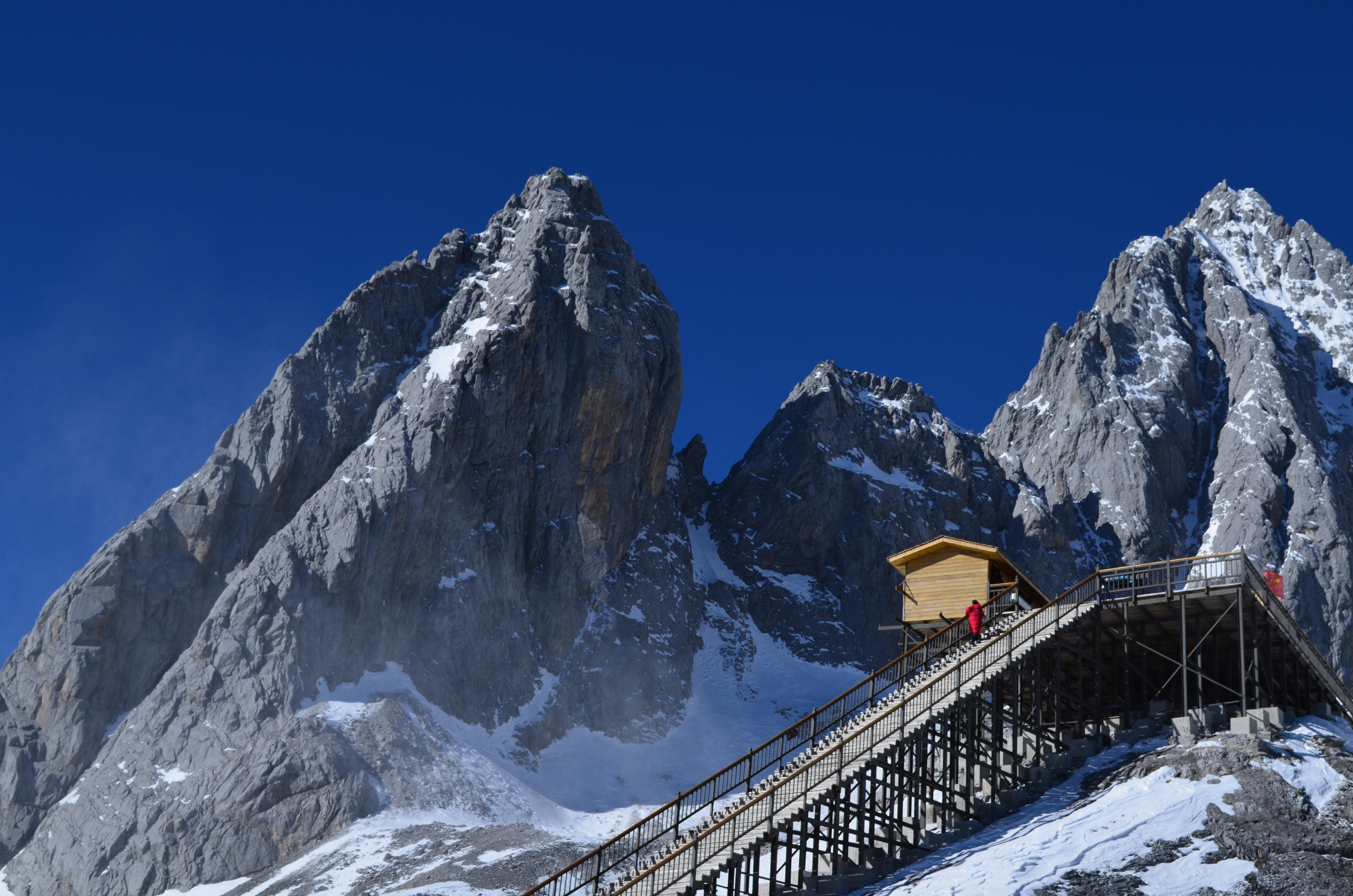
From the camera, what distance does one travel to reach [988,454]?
150m

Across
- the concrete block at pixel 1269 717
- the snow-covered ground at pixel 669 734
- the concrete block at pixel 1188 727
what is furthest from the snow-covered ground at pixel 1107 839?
the snow-covered ground at pixel 669 734

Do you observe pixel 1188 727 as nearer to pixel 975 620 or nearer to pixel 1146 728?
pixel 1146 728

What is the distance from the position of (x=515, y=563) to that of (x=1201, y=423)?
94.0 metres

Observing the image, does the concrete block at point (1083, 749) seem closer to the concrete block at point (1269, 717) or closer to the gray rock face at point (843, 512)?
the concrete block at point (1269, 717)

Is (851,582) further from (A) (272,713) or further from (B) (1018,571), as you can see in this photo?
(B) (1018,571)

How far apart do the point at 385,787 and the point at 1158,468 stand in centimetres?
10359

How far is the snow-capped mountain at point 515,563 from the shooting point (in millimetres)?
81312

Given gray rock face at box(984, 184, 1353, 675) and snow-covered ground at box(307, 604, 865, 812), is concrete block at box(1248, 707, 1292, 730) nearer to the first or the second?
snow-covered ground at box(307, 604, 865, 812)

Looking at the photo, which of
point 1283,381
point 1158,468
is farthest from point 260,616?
point 1283,381

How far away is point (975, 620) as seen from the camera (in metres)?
40.2

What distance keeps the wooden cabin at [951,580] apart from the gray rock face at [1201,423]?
296 ft

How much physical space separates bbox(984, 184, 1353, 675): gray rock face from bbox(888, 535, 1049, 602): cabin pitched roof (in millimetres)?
89885

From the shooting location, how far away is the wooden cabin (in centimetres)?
4597

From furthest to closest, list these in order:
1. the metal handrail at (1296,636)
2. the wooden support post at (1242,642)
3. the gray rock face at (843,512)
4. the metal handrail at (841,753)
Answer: the gray rock face at (843,512) < the metal handrail at (1296,636) < the wooden support post at (1242,642) < the metal handrail at (841,753)
